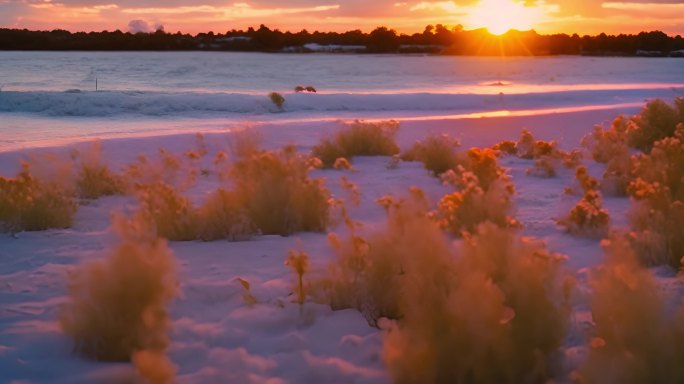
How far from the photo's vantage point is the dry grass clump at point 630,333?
2822 mm

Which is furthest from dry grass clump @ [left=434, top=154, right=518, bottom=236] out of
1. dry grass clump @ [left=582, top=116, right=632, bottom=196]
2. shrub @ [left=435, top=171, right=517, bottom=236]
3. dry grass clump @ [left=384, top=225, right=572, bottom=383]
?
dry grass clump @ [left=384, top=225, right=572, bottom=383]

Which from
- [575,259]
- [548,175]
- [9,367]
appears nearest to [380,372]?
[9,367]

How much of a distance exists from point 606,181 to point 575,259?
8.86ft

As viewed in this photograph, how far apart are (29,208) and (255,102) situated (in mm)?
19110

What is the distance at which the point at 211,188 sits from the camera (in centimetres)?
835

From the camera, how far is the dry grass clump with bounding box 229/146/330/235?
6.13 m

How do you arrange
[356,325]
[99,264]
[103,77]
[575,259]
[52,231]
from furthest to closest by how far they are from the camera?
[103,77] → [52,231] → [575,259] → [356,325] → [99,264]

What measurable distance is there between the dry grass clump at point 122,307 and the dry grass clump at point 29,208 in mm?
2556

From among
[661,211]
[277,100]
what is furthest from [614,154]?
[277,100]

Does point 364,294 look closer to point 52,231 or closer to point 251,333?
point 251,333

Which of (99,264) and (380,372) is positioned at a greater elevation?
(99,264)

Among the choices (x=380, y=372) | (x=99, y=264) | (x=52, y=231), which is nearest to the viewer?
(x=380, y=372)

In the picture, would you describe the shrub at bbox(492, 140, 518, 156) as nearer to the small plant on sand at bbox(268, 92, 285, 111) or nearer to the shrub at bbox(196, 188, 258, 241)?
the shrub at bbox(196, 188, 258, 241)

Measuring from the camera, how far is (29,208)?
6.22 m
